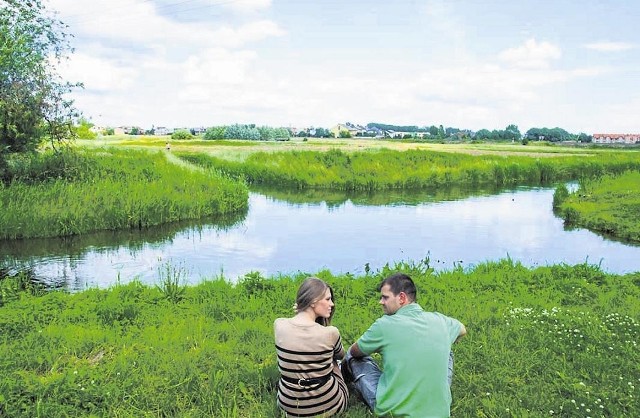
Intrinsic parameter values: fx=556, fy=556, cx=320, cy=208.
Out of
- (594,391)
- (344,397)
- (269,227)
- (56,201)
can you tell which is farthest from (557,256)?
(56,201)

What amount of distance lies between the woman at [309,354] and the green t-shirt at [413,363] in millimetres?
336

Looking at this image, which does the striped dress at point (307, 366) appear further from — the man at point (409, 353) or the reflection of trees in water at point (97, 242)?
the reflection of trees in water at point (97, 242)

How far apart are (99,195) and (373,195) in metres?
12.6

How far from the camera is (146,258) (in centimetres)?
1189

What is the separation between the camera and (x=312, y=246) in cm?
1342

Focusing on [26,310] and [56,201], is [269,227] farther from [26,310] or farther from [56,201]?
[26,310]

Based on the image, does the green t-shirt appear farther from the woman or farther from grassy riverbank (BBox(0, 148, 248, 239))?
grassy riverbank (BBox(0, 148, 248, 239))

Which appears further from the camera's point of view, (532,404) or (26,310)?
(26,310)

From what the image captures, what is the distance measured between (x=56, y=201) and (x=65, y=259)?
142 inches

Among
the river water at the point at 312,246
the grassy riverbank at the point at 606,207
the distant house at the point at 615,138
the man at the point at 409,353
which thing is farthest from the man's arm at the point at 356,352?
the distant house at the point at 615,138

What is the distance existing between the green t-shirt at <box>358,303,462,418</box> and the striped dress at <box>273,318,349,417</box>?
31 centimetres

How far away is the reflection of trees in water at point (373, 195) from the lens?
22.1 meters

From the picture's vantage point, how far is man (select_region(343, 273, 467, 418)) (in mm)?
3582

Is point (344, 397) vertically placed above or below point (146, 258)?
above
